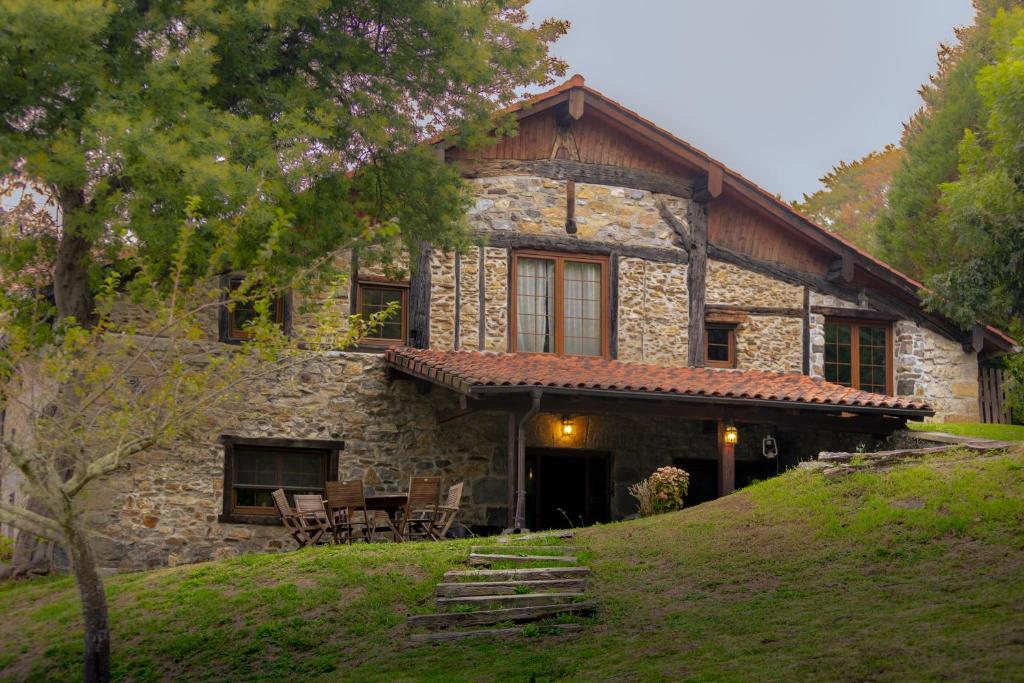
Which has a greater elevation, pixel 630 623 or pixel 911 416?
pixel 911 416

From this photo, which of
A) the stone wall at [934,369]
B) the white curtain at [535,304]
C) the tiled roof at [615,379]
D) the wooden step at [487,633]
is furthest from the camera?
the stone wall at [934,369]

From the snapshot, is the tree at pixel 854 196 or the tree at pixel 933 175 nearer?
the tree at pixel 933 175

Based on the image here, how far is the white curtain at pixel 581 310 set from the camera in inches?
698

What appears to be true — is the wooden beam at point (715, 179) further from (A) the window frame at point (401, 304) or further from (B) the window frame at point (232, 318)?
(B) the window frame at point (232, 318)

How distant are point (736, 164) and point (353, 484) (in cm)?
9503

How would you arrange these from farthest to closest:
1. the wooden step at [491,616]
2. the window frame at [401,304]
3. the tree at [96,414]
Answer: the window frame at [401,304]
the wooden step at [491,616]
the tree at [96,414]

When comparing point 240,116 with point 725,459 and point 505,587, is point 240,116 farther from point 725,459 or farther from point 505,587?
point 725,459

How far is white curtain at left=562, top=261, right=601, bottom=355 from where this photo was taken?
17.7 meters

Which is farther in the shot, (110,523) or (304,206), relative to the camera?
(110,523)

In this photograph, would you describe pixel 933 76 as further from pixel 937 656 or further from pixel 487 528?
pixel 937 656

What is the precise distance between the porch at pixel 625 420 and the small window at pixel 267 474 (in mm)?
1696

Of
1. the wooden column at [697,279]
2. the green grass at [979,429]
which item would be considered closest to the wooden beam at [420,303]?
the wooden column at [697,279]

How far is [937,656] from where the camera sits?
834 centimetres

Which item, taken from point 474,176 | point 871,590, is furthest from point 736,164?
point 871,590
